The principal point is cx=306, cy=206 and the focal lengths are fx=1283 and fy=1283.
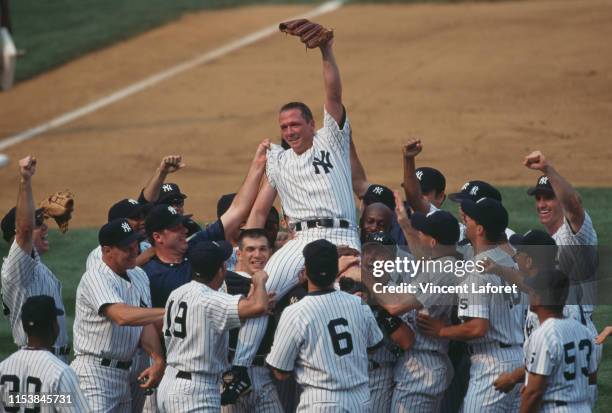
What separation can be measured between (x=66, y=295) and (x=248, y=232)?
199 inches

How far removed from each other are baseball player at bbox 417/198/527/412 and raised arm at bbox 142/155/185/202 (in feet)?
8.22

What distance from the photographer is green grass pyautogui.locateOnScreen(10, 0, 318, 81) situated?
25.0 m

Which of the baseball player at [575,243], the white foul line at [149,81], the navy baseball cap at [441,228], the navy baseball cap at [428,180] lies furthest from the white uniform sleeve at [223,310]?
the white foul line at [149,81]

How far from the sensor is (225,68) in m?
23.4

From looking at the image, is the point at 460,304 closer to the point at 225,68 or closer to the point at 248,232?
the point at 248,232

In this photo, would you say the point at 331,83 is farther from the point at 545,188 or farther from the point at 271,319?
the point at 545,188

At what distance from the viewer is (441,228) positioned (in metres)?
8.75

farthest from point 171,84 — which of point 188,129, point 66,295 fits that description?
point 66,295

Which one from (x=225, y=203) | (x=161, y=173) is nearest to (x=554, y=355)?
(x=225, y=203)

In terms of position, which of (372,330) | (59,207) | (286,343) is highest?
(59,207)

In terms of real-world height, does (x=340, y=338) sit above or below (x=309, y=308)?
below

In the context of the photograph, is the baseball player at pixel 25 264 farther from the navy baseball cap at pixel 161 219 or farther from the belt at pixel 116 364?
the navy baseball cap at pixel 161 219

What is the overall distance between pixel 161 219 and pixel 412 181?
7.22 feet

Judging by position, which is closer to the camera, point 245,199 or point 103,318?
point 103,318
